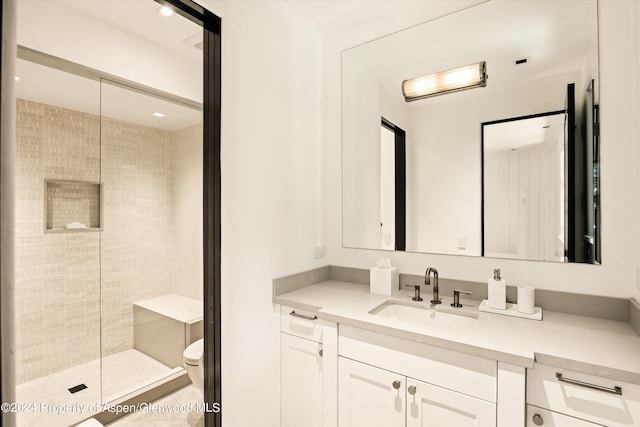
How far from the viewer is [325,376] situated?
144 centimetres

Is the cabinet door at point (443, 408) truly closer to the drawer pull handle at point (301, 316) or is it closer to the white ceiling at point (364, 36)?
the drawer pull handle at point (301, 316)

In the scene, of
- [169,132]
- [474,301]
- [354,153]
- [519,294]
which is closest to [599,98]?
[519,294]

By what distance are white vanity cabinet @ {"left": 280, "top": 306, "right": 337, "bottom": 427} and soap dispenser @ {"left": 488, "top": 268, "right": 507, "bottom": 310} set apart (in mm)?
740

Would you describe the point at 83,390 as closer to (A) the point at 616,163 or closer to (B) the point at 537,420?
(B) the point at 537,420

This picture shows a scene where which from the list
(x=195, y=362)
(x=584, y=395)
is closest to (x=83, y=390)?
(x=195, y=362)

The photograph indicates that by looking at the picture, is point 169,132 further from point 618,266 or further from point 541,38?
point 618,266

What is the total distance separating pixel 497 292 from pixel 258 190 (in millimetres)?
1250

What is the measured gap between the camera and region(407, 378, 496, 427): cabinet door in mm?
1076

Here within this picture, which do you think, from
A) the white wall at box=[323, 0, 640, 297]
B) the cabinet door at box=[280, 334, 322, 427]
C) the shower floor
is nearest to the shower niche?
the shower floor

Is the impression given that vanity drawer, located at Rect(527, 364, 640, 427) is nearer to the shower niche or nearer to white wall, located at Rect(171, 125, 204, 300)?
white wall, located at Rect(171, 125, 204, 300)

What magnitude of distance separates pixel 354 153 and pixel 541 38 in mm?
1108

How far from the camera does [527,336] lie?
3.78 ft

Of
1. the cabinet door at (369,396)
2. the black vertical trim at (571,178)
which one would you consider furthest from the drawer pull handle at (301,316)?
the black vertical trim at (571,178)

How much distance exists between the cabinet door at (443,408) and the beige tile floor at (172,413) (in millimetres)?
916
